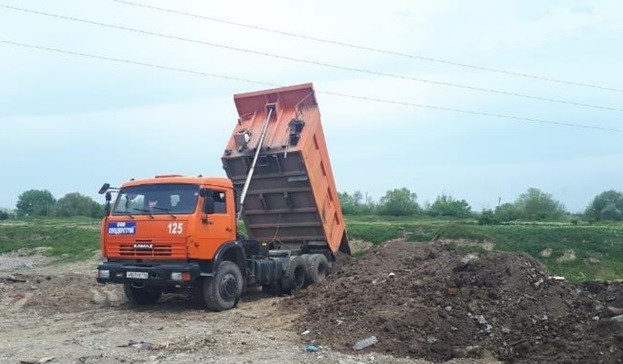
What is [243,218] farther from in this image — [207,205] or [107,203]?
[107,203]

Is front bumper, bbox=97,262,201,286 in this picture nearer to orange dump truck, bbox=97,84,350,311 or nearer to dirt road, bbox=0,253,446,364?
orange dump truck, bbox=97,84,350,311

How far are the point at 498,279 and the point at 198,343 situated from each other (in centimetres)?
501

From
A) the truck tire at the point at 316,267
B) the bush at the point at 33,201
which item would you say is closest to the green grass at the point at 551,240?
the truck tire at the point at 316,267

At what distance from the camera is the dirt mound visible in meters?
8.73

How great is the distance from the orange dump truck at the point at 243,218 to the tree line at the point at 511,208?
23868mm

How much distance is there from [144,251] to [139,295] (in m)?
1.82

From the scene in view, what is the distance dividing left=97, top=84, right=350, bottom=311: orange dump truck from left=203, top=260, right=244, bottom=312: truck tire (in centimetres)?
2

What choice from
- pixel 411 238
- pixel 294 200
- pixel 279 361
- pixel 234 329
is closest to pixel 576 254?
pixel 411 238

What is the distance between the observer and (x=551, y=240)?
71.5 ft

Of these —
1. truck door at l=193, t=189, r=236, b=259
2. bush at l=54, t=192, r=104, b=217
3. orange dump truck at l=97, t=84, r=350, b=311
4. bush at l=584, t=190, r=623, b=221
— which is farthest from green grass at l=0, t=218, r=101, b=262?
bush at l=584, t=190, r=623, b=221

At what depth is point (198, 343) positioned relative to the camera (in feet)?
30.6

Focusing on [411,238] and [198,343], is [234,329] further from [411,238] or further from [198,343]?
[411,238]

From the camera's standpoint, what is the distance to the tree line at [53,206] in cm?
6354

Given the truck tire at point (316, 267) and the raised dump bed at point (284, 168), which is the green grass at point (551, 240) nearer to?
the truck tire at point (316, 267)
